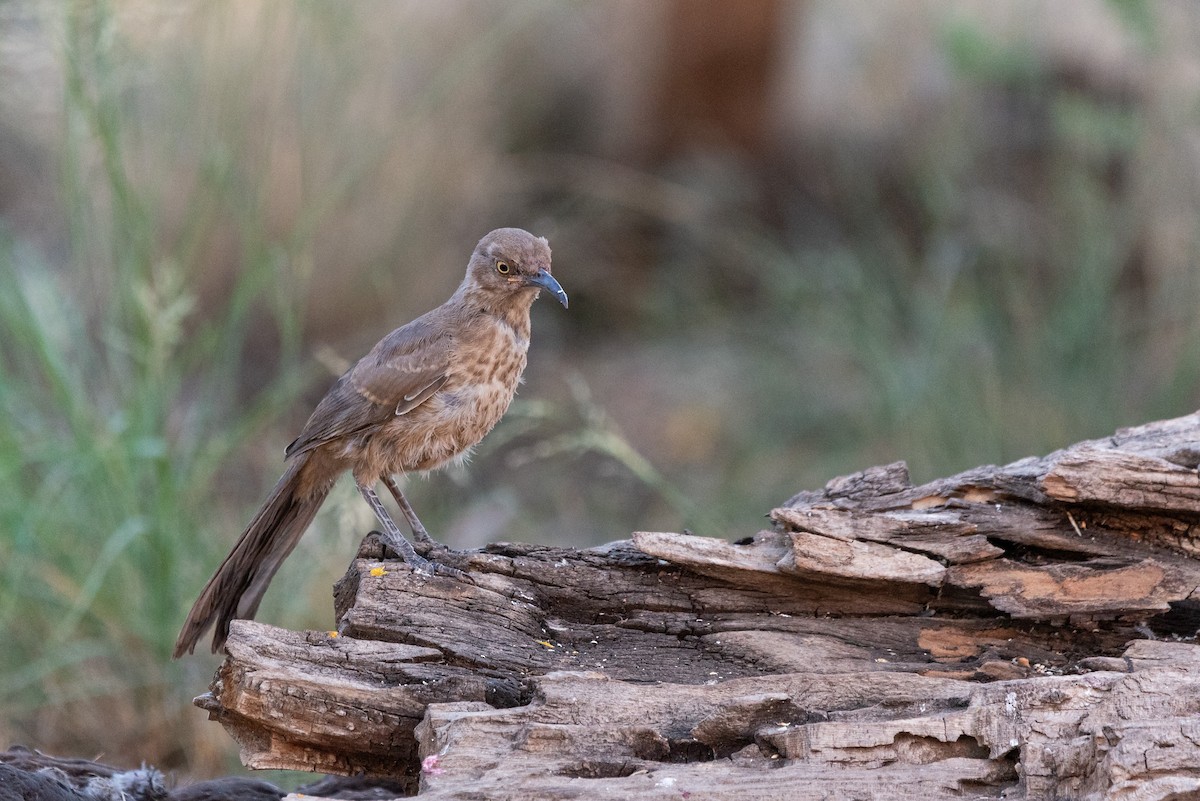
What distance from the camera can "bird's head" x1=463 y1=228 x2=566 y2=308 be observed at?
13.4 ft

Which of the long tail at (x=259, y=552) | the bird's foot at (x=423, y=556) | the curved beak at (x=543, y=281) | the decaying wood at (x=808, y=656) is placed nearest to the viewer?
the decaying wood at (x=808, y=656)

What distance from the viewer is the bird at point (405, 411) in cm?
389

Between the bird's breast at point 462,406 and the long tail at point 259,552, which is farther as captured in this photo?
the bird's breast at point 462,406

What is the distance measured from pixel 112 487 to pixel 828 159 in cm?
748

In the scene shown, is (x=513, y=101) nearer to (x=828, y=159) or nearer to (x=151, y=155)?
(x=828, y=159)

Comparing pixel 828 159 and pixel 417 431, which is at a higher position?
pixel 828 159

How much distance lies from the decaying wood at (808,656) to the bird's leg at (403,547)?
0.05m

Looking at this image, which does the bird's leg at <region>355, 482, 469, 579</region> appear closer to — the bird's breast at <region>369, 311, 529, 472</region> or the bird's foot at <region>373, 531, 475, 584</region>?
the bird's foot at <region>373, 531, 475, 584</region>

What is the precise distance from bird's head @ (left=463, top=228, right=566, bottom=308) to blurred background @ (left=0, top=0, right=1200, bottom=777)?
0.66 metres

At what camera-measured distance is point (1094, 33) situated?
968cm

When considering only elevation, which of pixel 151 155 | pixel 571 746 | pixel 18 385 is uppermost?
pixel 151 155

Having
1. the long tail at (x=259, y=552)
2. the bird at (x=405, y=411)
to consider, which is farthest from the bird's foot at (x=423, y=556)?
the long tail at (x=259, y=552)

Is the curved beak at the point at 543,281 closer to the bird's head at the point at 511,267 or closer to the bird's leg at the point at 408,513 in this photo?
the bird's head at the point at 511,267

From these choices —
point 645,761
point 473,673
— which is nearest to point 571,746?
point 645,761
